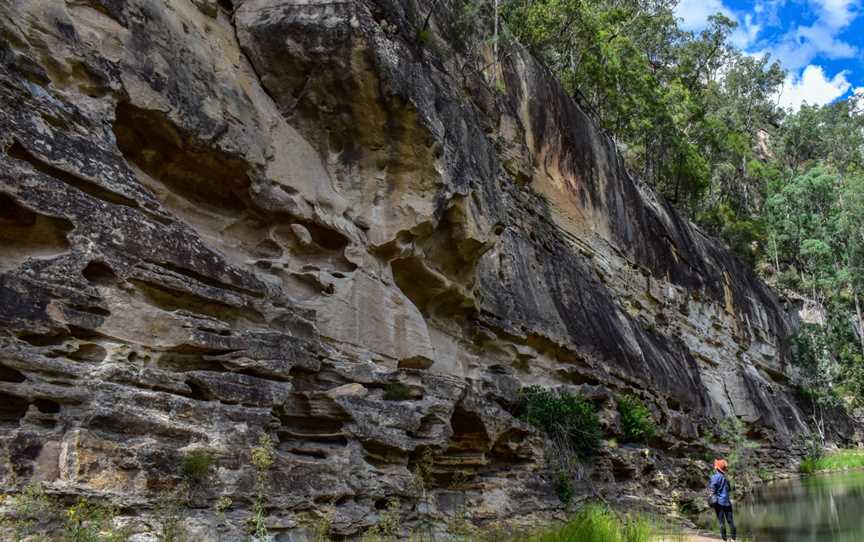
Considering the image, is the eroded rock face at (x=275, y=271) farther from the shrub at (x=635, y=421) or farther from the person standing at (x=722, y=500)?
the person standing at (x=722, y=500)

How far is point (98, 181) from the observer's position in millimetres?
7191

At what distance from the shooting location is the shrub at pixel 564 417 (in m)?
14.0

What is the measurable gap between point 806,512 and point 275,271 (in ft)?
48.0

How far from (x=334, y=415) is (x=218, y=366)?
1.78 meters

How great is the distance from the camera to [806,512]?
17.3 m

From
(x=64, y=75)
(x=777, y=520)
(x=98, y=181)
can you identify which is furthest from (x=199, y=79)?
(x=777, y=520)

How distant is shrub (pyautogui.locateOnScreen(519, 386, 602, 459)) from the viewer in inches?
550

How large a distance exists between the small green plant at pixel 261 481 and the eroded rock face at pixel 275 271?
114 mm

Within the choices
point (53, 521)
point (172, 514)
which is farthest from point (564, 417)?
point (53, 521)

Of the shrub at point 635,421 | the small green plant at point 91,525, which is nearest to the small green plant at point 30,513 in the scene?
the small green plant at point 91,525

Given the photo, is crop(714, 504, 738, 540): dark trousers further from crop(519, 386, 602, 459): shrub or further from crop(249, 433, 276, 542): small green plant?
crop(249, 433, 276, 542): small green plant

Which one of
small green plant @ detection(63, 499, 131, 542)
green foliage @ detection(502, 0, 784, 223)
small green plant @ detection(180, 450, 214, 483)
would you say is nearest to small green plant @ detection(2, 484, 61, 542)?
small green plant @ detection(63, 499, 131, 542)

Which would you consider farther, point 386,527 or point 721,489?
point 721,489

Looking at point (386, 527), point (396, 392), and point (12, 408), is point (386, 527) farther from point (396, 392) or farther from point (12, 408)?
point (12, 408)
